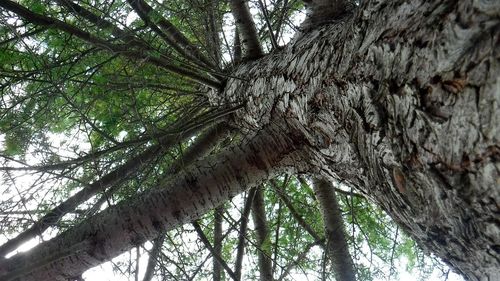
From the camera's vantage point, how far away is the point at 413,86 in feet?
2.72

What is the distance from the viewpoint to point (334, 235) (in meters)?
2.33

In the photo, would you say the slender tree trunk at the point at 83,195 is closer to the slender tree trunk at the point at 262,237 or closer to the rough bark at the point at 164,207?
the rough bark at the point at 164,207

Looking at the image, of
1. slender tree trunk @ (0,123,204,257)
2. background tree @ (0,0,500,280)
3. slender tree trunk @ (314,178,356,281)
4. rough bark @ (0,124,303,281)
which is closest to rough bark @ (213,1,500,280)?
background tree @ (0,0,500,280)

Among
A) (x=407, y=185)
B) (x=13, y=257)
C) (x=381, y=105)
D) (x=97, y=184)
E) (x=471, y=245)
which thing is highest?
(x=97, y=184)

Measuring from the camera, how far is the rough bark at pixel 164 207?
1.78 meters

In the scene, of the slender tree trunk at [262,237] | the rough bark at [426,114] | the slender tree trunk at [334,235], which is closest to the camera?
the rough bark at [426,114]

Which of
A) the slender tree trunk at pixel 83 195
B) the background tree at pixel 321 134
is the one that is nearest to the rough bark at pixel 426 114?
the background tree at pixel 321 134

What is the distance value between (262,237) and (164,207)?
1292 mm

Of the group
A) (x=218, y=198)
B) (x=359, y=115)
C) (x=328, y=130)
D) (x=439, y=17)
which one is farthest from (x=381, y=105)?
(x=218, y=198)

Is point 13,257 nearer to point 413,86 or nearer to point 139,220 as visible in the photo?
point 139,220

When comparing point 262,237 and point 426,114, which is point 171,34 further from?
point 426,114

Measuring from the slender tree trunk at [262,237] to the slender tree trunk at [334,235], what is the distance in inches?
14.5

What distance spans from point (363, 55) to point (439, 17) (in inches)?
10.1

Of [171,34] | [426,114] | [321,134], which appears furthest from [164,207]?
[171,34]
